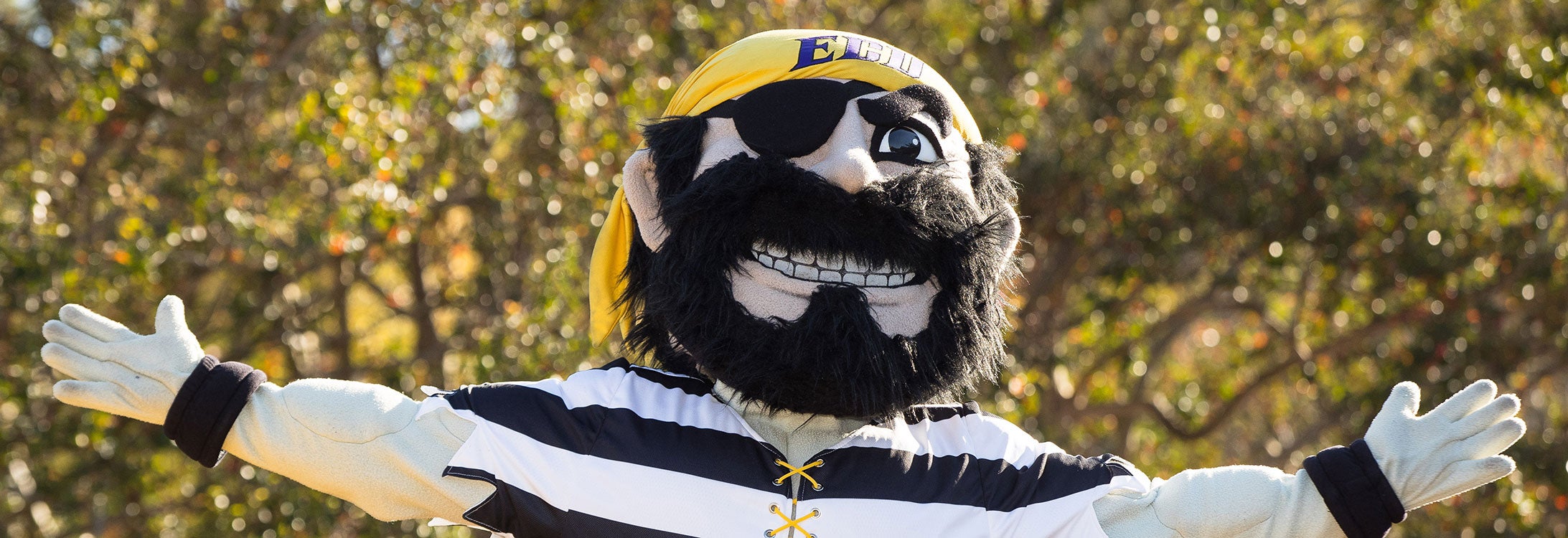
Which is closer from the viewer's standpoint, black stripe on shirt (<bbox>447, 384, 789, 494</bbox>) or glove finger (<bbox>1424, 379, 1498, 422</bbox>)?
glove finger (<bbox>1424, 379, 1498, 422</bbox>)

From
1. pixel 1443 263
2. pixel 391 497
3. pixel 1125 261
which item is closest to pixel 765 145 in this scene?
pixel 391 497

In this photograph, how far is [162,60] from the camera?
4969 mm

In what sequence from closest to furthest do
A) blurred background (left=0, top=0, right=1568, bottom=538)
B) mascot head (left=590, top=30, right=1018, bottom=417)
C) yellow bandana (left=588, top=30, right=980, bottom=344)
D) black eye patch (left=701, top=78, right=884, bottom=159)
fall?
mascot head (left=590, top=30, right=1018, bottom=417), black eye patch (left=701, top=78, right=884, bottom=159), yellow bandana (left=588, top=30, right=980, bottom=344), blurred background (left=0, top=0, right=1568, bottom=538)

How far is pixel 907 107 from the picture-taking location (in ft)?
7.57

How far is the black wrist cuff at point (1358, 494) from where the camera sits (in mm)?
1948

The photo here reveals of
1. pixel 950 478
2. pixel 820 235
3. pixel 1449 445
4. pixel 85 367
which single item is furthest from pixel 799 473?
pixel 85 367

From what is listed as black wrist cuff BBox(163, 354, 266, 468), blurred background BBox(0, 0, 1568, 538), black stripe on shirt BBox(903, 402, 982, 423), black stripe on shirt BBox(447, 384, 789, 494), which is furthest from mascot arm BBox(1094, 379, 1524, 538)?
blurred background BBox(0, 0, 1568, 538)

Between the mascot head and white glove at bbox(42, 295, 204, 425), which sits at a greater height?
the mascot head

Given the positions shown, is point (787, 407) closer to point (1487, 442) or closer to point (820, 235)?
point (820, 235)

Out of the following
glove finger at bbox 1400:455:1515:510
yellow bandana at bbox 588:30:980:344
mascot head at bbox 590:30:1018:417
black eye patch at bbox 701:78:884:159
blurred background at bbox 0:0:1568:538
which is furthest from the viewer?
blurred background at bbox 0:0:1568:538

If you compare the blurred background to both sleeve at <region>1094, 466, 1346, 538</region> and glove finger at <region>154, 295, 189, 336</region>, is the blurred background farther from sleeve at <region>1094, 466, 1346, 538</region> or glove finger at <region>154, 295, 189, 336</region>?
sleeve at <region>1094, 466, 1346, 538</region>

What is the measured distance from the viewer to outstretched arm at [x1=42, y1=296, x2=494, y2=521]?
1.94 m

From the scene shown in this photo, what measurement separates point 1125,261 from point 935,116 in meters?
2.94

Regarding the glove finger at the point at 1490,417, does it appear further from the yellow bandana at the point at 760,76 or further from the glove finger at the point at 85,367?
the glove finger at the point at 85,367
